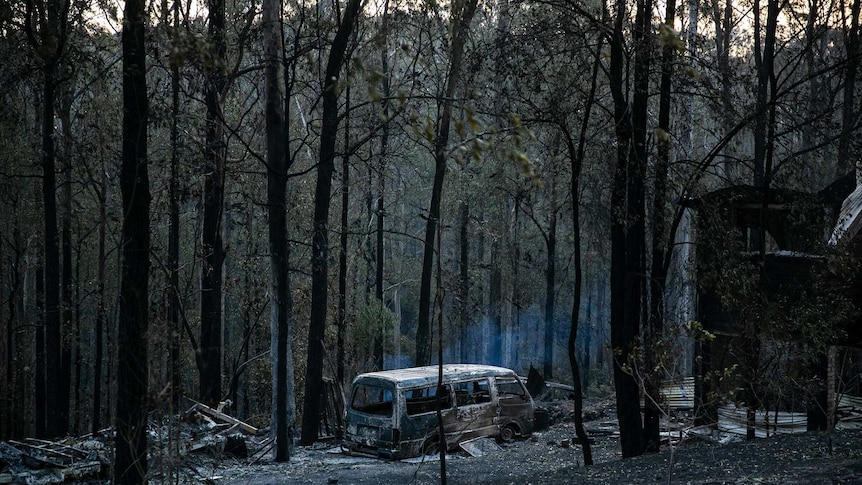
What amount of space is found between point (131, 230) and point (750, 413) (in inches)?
445

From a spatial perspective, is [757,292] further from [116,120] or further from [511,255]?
[511,255]

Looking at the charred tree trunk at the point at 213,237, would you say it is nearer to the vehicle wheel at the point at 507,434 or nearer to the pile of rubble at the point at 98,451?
the pile of rubble at the point at 98,451

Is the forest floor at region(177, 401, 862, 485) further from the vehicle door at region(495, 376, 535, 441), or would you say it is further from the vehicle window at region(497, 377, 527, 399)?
the vehicle window at region(497, 377, 527, 399)

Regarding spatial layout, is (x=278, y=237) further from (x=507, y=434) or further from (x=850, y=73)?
(x=850, y=73)

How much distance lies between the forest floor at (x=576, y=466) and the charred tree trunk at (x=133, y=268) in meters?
1.49

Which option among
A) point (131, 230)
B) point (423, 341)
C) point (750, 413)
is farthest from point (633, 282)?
point (423, 341)

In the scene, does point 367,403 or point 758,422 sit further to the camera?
point 758,422

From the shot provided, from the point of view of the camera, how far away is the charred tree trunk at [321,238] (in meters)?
18.3

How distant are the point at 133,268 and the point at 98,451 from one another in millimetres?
5449

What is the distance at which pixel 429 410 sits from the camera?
15.8 m

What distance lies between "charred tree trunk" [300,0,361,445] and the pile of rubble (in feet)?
6.43

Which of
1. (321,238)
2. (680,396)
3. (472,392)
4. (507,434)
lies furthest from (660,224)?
(680,396)

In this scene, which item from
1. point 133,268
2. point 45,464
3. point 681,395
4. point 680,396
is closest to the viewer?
point 133,268

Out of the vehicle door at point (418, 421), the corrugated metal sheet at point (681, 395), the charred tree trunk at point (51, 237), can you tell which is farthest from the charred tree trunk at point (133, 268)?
the corrugated metal sheet at point (681, 395)
